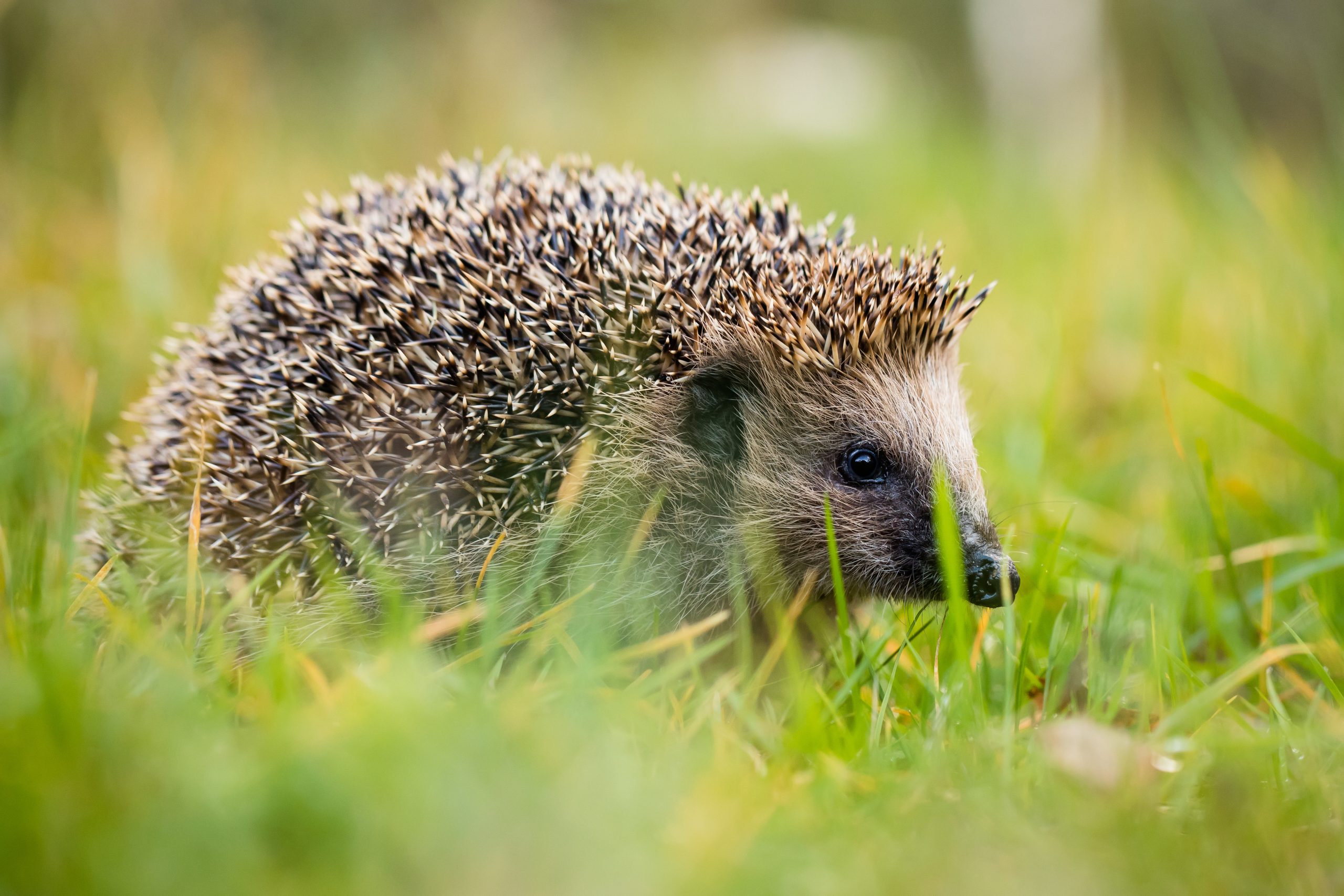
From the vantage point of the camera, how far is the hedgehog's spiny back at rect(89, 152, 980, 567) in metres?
2.71

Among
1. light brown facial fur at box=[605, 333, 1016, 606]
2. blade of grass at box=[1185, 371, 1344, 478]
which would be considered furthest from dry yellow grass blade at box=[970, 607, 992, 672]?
blade of grass at box=[1185, 371, 1344, 478]

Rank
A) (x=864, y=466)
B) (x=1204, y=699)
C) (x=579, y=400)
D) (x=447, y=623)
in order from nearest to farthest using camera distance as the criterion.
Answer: (x=1204, y=699), (x=447, y=623), (x=579, y=400), (x=864, y=466)

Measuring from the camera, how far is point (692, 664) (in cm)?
222

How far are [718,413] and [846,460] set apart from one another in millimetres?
370

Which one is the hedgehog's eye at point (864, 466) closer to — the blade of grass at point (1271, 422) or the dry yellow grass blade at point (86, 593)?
the blade of grass at point (1271, 422)

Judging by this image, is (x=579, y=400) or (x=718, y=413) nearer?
(x=579, y=400)

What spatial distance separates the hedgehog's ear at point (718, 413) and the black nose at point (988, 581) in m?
0.70

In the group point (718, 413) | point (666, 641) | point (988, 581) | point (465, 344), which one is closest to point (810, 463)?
point (718, 413)

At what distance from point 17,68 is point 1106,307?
22.2ft

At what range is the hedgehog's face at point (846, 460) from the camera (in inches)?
114

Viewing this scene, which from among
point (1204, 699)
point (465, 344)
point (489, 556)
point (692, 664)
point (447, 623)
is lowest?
point (1204, 699)

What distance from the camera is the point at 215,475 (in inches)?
114

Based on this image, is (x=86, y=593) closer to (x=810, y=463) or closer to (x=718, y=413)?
(x=718, y=413)

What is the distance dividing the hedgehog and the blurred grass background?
323 millimetres
